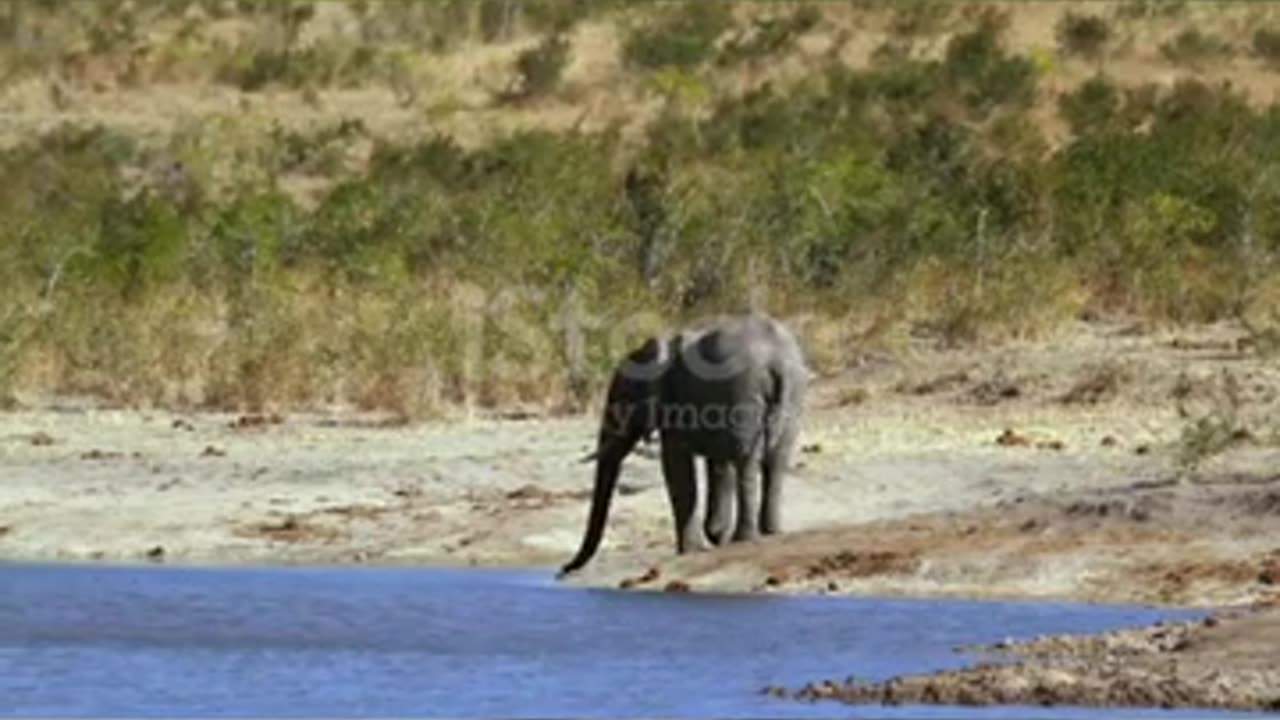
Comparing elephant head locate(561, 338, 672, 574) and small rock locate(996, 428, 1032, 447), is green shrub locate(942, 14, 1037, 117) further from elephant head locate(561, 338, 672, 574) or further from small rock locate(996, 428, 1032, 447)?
elephant head locate(561, 338, 672, 574)

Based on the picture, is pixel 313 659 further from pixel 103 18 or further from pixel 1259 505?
pixel 103 18

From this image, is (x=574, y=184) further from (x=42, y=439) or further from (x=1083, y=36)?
(x=1083, y=36)

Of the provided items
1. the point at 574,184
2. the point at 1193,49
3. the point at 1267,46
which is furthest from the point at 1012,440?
the point at 1267,46

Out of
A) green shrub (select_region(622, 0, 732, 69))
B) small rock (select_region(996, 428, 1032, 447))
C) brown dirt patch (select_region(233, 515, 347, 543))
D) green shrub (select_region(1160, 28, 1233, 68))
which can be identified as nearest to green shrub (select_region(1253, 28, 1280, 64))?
green shrub (select_region(1160, 28, 1233, 68))

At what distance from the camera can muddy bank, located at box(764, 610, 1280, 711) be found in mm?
14977

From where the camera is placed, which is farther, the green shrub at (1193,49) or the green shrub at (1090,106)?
the green shrub at (1193,49)

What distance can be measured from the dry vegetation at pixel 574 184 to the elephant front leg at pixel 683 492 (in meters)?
6.44

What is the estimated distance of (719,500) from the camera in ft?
71.4

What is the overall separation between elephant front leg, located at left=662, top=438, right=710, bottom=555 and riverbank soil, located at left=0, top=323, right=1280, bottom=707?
1.39ft

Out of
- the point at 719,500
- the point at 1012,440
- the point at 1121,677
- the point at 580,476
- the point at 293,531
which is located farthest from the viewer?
the point at 1012,440

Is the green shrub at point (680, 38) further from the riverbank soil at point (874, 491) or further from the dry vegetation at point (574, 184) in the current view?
the riverbank soil at point (874, 491)

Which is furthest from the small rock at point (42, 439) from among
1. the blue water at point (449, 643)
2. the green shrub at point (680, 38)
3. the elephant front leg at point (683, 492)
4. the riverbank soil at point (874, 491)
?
the green shrub at point (680, 38)

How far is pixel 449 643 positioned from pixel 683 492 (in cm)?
353

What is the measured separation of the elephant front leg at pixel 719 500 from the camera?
70.9 ft
